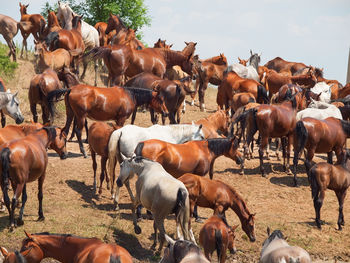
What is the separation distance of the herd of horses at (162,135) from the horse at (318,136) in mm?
27

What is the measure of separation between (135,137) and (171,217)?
1845 mm

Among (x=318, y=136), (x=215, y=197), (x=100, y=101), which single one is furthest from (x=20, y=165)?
(x=318, y=136)

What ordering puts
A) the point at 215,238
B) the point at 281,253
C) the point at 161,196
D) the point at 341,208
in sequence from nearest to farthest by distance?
the point at 281,253 → the point at 215,238 → the point at 161,196 → the point at 341,208

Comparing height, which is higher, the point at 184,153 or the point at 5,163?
the point at 5,163

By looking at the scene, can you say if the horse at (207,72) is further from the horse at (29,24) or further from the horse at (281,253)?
the horse at (281,253)

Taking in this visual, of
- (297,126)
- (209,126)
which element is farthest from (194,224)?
(297,126)

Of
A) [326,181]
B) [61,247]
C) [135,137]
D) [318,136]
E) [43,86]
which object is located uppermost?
[43,86]

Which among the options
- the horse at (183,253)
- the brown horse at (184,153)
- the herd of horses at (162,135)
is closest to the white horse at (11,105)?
the herd of horses at (162,135)

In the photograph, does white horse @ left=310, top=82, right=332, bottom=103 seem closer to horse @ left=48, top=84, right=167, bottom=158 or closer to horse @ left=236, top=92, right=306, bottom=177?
horse @ left=236, top=92, right=306, bottom=177

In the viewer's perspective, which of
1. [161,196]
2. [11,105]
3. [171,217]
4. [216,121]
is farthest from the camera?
[11,105]

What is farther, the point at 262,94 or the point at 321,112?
the point at 262,94

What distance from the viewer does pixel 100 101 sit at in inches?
582

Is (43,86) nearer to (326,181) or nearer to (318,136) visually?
(318,136)

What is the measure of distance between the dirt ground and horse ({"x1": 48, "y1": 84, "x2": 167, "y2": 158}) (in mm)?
1171
